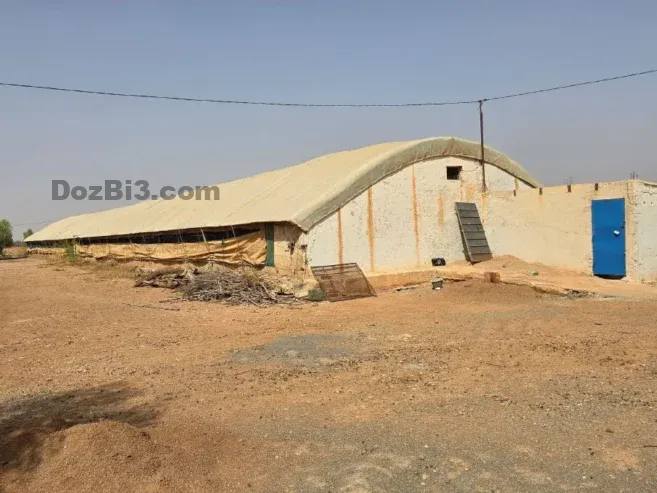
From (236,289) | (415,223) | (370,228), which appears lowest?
(236,289)

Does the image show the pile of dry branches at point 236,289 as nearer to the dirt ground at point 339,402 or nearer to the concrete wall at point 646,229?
the dirt ground at point 339,402

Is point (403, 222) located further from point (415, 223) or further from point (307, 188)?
point (307, 188)

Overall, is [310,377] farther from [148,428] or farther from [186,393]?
[148,428]

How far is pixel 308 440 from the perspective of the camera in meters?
4.79

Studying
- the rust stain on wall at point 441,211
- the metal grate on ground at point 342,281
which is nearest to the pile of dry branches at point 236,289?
the metal grate on ground at point 342,281

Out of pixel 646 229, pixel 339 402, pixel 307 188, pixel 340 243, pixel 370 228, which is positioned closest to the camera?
pixel 339 402

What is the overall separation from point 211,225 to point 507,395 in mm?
14516

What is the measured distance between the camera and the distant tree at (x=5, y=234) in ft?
172

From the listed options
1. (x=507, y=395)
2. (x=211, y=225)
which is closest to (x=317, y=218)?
(x=211, y=225)

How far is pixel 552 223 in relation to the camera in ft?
51.4

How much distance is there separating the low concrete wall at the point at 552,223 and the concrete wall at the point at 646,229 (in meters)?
0.13

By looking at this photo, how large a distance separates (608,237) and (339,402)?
11088mm

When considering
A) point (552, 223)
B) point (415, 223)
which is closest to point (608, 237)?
point (552, 223)

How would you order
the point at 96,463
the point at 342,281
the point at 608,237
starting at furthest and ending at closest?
the point at 342,281 → the point at 608,237 → the point at 96,463
